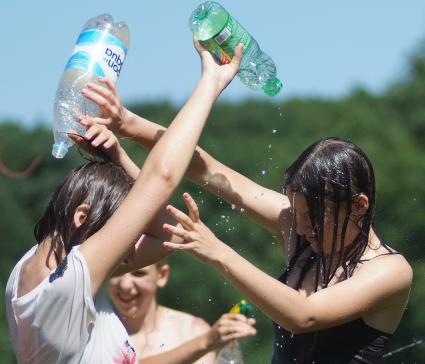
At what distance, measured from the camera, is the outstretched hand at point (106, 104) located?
4137 millimetres

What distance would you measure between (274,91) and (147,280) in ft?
7.80

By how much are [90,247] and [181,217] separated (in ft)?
1.00

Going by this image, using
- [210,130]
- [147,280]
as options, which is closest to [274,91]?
[147,280]

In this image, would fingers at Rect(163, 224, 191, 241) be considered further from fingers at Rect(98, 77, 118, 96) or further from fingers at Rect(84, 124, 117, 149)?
fingers at Rect(98, 77, 118, 96)

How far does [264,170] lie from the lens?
1288cm

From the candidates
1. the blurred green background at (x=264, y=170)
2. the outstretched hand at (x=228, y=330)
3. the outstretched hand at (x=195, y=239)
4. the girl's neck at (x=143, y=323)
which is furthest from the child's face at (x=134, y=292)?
the outstretched hand at (x=195, y=239)

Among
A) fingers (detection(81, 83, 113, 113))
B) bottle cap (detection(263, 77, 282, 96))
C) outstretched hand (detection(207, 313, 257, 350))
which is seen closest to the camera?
fingers (detection(81, 83, 113, 113))

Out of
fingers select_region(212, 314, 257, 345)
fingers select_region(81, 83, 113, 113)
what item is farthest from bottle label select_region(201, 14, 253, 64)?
fingers select_region(212, 314, 257, 345)

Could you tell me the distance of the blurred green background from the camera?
25.1 ft

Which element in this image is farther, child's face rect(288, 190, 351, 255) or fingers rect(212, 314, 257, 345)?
fingers rect(212, 314, 257, 345)

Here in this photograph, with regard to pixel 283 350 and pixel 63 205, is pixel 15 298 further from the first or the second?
pixel 283 350

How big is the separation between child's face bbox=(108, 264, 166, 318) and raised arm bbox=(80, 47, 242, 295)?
10.0ft

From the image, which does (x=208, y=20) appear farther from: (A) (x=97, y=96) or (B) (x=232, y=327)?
(B) (x=232, y=327)

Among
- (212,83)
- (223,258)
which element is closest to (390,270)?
(223,258)
